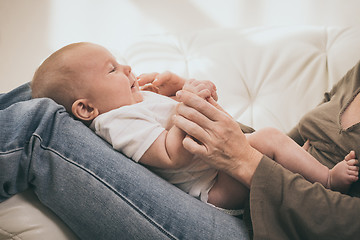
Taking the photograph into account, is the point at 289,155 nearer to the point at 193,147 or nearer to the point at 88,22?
the point at 193,147

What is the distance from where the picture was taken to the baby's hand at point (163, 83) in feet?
3.31

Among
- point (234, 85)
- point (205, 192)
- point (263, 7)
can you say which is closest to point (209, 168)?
point (205, 192)

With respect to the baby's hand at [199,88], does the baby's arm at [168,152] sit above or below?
below

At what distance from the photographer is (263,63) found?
4.56 ft

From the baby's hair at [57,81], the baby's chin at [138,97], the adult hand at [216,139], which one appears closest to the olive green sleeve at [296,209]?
the adult hand at [216,139]

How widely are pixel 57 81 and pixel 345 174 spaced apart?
762 mm

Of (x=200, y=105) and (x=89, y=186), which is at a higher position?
(x=200, y=105)

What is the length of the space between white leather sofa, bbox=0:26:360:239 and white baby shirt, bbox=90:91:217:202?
0.51 metres

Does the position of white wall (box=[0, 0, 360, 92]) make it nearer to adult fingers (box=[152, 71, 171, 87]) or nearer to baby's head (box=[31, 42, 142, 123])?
adult fingers (box=[152, 71, 171, 87])

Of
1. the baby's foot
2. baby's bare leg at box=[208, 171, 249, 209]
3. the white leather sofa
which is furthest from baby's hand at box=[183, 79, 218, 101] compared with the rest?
the white leather sofa

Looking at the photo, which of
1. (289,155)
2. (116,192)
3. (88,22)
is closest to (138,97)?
(116,192)

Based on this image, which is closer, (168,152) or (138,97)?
(168,152)

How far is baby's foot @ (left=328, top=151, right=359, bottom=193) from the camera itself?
77 centimetres

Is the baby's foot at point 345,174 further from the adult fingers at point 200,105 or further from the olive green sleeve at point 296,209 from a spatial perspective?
the adult fingers at point 200,105
